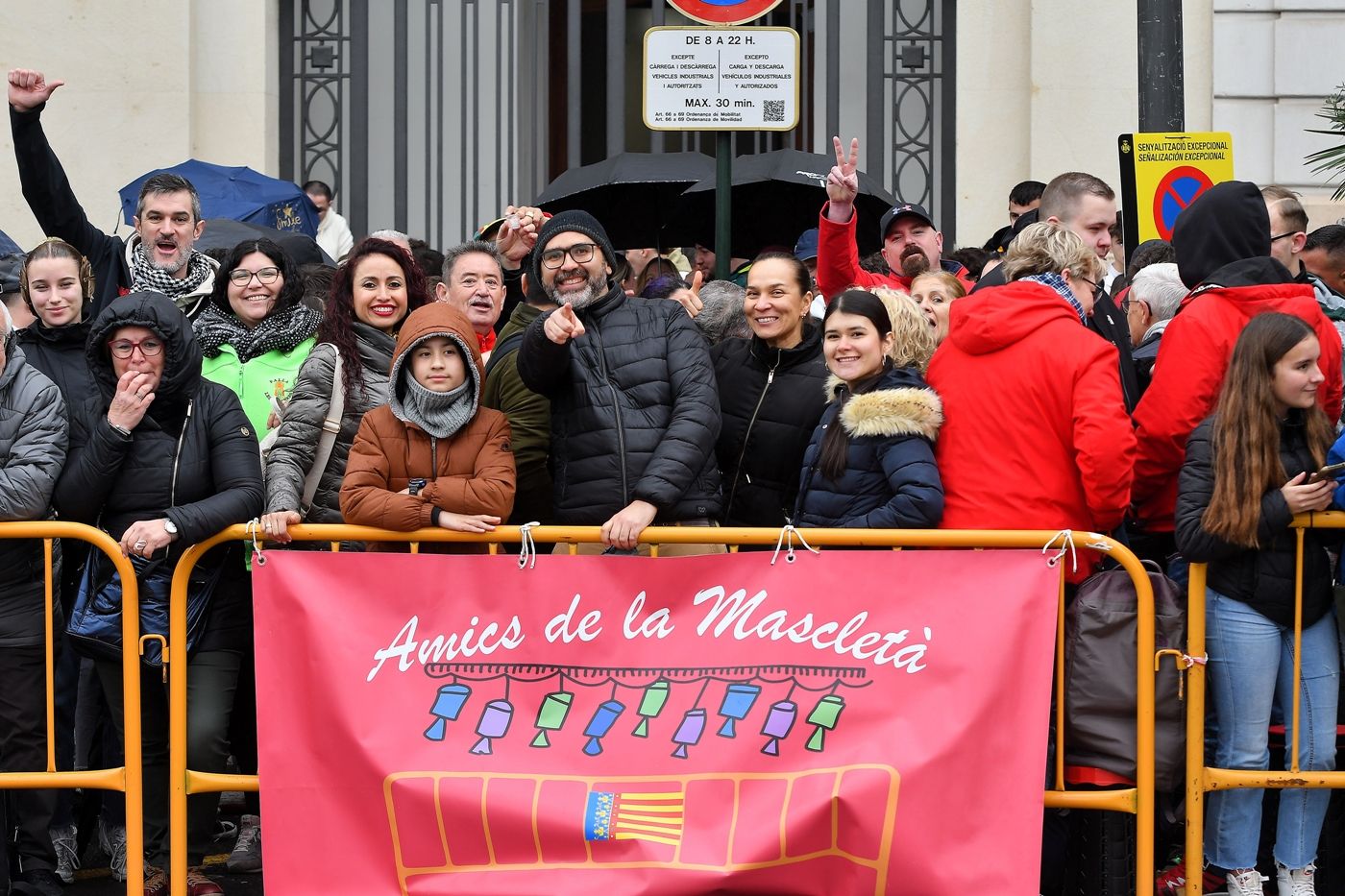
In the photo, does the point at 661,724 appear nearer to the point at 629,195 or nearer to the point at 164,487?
the point at 164,487

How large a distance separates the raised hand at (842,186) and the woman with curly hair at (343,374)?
163 centimetres

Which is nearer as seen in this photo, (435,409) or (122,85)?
(435,409)

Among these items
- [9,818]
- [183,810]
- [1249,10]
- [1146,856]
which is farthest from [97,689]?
[1249,10]

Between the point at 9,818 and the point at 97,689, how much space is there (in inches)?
29.9

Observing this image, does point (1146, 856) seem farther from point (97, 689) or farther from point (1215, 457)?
point (97, 689)

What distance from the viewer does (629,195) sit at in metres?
11.1

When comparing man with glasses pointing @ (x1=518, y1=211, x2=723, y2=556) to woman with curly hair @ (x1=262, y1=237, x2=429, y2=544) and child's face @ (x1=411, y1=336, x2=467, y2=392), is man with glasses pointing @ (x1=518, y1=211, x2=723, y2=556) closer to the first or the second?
child's face @ (x1=411, y1=336, x2=467, y2=392)

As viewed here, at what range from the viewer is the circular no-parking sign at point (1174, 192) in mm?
8500

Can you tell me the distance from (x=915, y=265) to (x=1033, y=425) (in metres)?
2.77

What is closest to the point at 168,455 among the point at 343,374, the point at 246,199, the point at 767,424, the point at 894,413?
the point at 343,374

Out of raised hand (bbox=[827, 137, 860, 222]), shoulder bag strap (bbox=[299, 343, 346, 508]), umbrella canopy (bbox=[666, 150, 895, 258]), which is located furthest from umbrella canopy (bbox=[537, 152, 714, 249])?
shoulder bag strap (bbox=[299, 343, 346, 508])

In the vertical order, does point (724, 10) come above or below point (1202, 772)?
above

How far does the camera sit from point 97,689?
6.98 metres

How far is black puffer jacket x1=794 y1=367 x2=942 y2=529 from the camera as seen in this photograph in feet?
18.9
